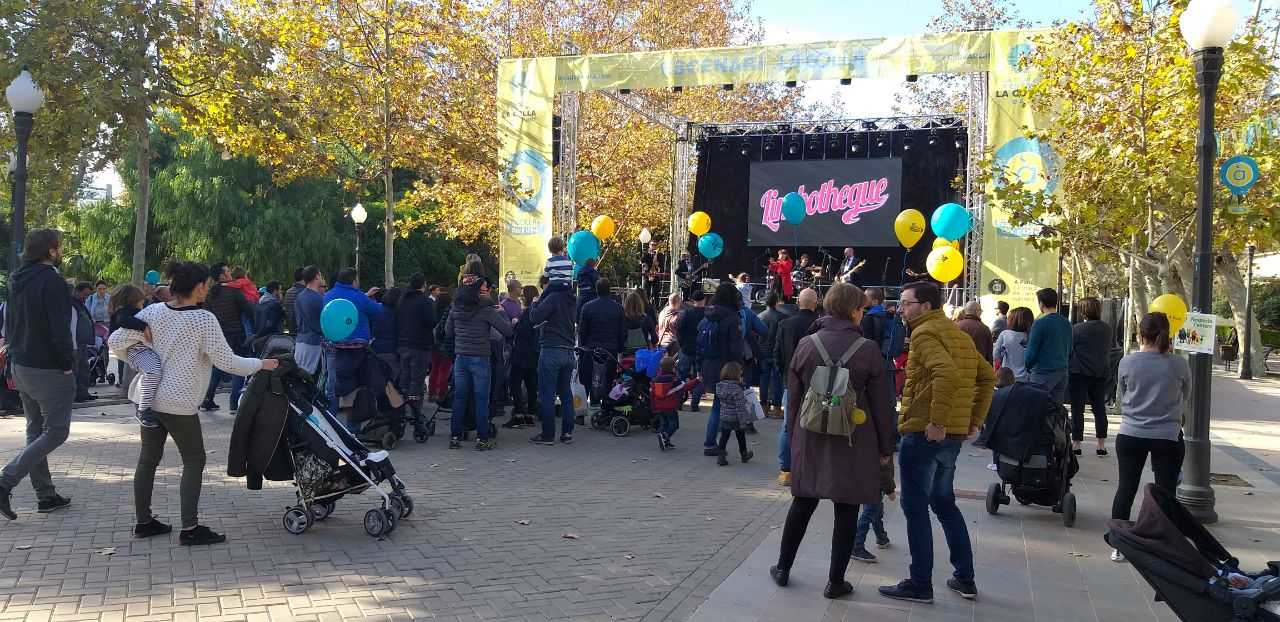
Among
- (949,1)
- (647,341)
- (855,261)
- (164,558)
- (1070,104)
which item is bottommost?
(164,558)

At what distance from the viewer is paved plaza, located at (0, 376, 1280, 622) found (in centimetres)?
476

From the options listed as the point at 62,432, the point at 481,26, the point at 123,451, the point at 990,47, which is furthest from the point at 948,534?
the point at 481,26

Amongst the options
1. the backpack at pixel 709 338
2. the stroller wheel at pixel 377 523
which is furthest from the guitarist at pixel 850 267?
the stroller wheel at pixel 377 523

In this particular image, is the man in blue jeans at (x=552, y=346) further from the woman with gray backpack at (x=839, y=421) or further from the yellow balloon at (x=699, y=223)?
the yellow balloon at (x=699, y=223)

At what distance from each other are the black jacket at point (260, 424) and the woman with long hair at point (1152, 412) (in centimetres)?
512

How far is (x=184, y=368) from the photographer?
5445 millimetres

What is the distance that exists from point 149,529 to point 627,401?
5.78m

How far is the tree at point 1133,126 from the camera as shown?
33.3 feet

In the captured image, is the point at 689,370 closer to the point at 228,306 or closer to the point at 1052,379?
the point at 1052,379

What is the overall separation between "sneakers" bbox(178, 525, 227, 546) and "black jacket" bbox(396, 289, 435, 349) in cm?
442

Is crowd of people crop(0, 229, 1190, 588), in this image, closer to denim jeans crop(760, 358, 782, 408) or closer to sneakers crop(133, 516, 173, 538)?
sneakers crop(133, 516, 173, 538)

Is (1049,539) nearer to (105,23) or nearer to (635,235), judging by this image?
(105,23)

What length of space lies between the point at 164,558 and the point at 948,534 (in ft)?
14.2

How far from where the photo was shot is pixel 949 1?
30828 millimetres
